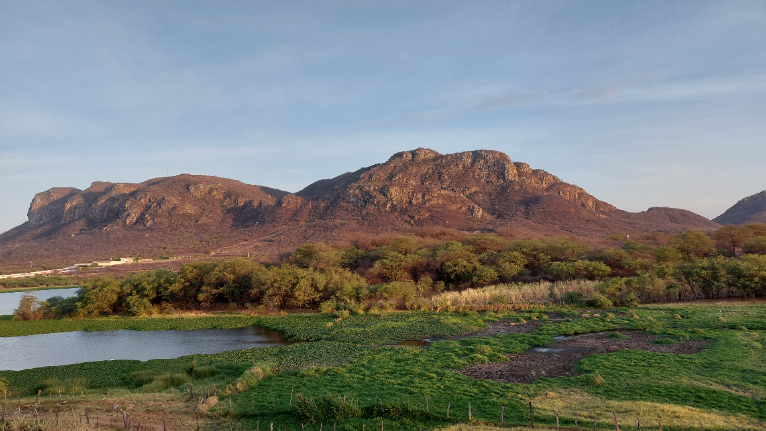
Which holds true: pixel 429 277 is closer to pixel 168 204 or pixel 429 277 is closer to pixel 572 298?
pixel 572 298

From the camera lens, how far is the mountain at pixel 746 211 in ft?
363

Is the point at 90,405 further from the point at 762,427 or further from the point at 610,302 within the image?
the point at 610,302

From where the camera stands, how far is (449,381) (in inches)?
597

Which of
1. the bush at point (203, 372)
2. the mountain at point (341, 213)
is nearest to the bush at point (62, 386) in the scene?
the bush at point (203, 372)

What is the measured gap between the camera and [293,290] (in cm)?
3669

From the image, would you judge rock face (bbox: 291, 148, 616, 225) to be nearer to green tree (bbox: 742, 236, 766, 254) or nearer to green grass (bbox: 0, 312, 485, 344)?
green tree (bbox: 742, 236, 766, 254)

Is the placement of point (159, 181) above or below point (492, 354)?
above

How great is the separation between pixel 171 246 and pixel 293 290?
80.0 m

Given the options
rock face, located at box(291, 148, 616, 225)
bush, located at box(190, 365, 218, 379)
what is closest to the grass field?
bush, located at box(190, 365, 218, 379)

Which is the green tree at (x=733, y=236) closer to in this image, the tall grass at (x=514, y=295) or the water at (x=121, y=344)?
the tall grass at (x=514, y=295)

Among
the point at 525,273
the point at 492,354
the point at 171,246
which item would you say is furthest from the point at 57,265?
the point at 492,354

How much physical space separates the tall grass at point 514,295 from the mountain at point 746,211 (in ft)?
338

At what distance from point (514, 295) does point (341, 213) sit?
254 feet

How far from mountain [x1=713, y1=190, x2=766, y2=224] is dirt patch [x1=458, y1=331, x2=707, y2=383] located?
115 meters
